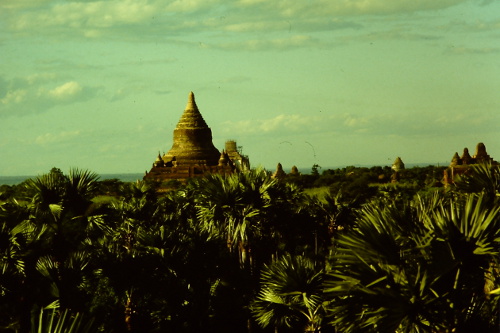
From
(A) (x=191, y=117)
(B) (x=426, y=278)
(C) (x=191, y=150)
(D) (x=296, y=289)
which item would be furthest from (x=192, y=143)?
(B) (x=426, y=278)

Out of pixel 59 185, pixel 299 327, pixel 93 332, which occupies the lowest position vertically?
pixel 299 327

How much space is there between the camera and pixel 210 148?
106875 mm

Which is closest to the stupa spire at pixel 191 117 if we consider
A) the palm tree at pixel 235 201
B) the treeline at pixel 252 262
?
the treeline at pixel 252 262

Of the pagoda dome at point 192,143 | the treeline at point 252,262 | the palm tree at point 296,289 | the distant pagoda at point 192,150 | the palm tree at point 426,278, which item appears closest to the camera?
the palm tree at point 426,278

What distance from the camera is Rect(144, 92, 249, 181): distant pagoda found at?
310 ft

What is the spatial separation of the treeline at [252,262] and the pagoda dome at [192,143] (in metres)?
70.3

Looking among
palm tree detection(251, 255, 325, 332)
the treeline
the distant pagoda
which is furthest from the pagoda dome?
palm tree detection(251, 255, 325, 332)

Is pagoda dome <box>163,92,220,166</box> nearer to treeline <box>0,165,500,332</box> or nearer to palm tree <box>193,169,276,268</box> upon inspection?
treeline <box>0,165,500,332</box>

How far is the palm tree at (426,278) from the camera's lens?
31.5 feet

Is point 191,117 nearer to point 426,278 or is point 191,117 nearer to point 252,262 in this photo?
point 252,262

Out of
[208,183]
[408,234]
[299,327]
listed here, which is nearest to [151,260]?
[208,183]

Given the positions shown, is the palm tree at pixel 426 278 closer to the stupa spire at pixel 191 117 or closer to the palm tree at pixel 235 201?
the palm tree at pixel 235 201

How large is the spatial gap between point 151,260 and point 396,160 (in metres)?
86.7

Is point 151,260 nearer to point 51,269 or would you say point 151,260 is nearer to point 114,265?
point 114,265
